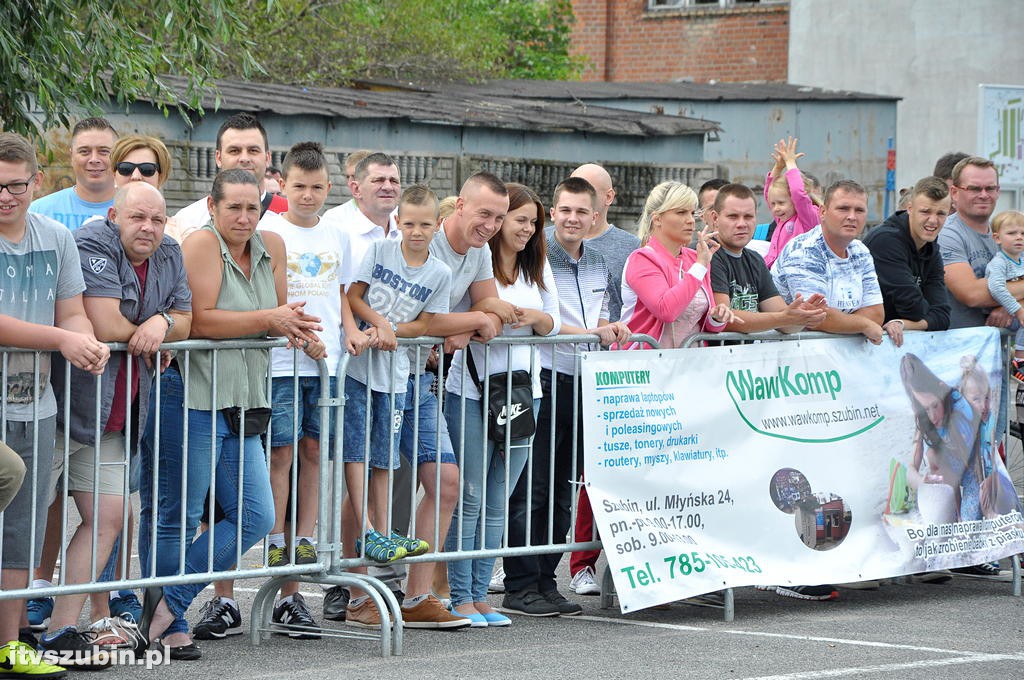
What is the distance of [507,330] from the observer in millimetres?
7574

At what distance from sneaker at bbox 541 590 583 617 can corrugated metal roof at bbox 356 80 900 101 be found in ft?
50.5

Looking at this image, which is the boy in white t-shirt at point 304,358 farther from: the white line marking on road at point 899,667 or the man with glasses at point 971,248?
the man with glasses at point 971,248

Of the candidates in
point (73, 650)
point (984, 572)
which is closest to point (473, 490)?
point (73, 650)

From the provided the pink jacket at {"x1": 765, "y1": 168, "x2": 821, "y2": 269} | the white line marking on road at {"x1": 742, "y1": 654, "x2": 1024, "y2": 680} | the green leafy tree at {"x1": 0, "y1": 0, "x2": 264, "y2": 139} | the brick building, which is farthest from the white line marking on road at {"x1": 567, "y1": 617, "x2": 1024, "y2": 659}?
the brick building

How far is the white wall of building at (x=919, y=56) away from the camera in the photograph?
26.2 m

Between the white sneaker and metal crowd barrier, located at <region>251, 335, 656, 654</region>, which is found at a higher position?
metal crowd barrier, located at <region>251, 335, 656, 654</region>

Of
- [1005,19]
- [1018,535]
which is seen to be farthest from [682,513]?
[1005,19]

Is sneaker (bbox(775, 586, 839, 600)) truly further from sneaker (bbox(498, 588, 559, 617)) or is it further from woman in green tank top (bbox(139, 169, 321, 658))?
woman in green tank top (bbox(139, 169, 321, 658))

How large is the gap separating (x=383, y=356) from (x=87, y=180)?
1807 millimetres

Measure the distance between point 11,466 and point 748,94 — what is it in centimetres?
1904

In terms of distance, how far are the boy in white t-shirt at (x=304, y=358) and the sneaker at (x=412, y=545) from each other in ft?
1.25

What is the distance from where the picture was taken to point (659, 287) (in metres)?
7.85

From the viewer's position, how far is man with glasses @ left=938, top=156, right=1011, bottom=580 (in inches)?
357

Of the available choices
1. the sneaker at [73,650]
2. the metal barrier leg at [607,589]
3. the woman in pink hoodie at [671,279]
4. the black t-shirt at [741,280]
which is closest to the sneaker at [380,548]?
the sneaker at [73,650]
